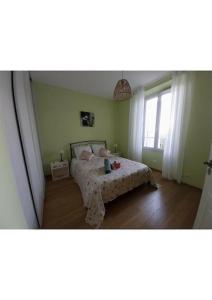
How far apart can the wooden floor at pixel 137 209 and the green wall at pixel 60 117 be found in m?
1.22

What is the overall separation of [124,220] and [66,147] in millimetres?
2507

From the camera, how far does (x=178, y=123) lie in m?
2.22

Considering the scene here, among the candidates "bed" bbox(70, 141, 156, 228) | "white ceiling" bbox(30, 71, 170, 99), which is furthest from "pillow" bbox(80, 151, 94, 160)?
"white ceiling" bbox(30, 71, 170, 99)

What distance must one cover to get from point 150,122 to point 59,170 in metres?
3.08

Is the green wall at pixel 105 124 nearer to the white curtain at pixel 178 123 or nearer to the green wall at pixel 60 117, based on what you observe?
the green wall at pixel 60 117

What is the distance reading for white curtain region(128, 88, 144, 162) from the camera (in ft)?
9.95

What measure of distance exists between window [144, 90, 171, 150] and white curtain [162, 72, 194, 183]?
15.1 inches

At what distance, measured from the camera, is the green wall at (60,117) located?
263cm

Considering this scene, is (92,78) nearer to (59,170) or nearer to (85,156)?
(85,156)

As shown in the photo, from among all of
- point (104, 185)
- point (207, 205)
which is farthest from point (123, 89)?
point (207, 205)

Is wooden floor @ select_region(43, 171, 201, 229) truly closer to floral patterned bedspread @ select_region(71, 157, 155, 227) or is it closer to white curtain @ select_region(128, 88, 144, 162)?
floral patterned bedspread @ select_region(71, 157, 155, 227)

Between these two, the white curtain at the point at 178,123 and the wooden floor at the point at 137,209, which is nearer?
the wooden floor at the point at 137,209

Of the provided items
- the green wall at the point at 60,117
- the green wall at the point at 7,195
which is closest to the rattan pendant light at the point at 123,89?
the green wall at the point at 7,195
